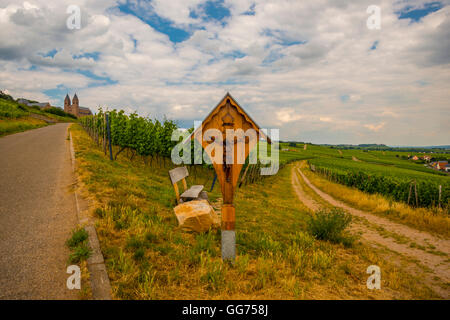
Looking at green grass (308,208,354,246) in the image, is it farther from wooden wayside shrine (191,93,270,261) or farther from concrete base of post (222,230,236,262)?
wooden wayside shrine (191,93,270,261)

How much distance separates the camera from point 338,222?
7.19 m

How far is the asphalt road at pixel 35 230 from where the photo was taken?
3.26 m

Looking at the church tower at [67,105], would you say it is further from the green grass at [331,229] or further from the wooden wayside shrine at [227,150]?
the green grass at [331,229]

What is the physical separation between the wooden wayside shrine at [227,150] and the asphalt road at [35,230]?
2631mm

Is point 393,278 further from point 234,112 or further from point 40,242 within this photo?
point 40,242

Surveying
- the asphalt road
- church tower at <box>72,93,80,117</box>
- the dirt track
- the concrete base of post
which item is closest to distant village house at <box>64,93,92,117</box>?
church tower at <box>72,93,80,117</box>

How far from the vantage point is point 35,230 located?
189 inches

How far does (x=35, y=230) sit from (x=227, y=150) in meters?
4.31

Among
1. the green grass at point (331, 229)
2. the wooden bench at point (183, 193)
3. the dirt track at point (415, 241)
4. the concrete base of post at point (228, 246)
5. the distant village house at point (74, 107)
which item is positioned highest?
the distant village house at point (74, 107)

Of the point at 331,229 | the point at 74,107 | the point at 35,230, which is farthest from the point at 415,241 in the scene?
the point at 74,107

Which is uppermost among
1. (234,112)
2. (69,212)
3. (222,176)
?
(234,112)

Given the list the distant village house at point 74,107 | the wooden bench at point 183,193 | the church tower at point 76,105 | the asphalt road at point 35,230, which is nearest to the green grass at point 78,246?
the asphalt road at point 35,230

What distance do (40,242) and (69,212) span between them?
151cm
